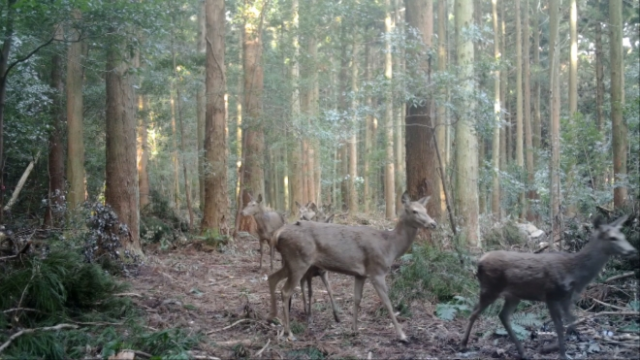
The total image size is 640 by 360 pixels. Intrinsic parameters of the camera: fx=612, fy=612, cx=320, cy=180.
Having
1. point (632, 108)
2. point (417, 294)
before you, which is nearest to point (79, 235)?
point (417, 294)

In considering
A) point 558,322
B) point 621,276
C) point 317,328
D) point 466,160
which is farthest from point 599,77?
point 558,322

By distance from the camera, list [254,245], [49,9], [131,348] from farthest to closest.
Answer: [254,245] → [49,9] → [131,348]

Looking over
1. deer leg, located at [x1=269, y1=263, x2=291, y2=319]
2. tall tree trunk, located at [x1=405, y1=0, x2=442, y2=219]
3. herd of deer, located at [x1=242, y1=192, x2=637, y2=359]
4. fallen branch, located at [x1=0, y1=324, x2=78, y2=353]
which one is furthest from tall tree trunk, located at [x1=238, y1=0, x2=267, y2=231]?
fallen branch, located at [x1=0, y1=324, x2=78, y2=353]

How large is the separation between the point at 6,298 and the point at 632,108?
9.39 m

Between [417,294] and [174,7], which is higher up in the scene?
[174,7]

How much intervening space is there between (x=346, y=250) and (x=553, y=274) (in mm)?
2667

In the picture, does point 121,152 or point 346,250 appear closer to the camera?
point 346,250

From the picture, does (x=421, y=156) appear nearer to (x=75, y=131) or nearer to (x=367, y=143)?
(x=75, y=131)

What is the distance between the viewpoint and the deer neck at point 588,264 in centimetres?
622

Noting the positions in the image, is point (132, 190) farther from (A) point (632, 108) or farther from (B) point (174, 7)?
(A) point (632, 108)

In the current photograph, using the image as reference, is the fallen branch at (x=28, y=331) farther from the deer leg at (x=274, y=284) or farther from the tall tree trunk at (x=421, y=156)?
the tall tree trunk at (x=421, y=156)

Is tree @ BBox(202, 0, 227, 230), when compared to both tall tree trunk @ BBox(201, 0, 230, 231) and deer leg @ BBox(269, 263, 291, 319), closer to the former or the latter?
tall tree trunk @ BBox(201, 0, 230, 231)

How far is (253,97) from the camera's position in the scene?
19328mm

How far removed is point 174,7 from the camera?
719 inches
